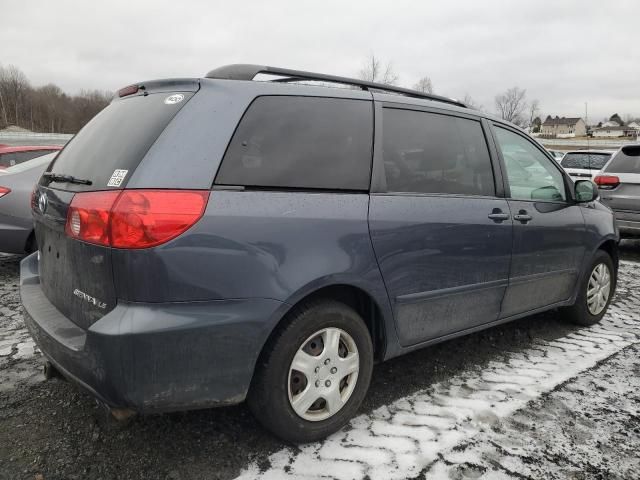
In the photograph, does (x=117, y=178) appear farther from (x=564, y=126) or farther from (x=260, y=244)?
(x=564, y=126)

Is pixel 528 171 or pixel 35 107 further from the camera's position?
pixel 35 107

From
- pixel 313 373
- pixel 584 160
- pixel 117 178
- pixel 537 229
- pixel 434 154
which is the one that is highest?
pixel 584 160

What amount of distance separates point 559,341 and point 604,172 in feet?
15.3

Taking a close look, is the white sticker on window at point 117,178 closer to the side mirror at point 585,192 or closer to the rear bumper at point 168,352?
the rear bumper at point 168,352

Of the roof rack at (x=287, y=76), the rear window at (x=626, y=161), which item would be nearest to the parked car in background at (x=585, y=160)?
the rear window at (x=626, y=161)

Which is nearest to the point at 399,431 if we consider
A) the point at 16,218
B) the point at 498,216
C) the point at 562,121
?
the point at 498,216

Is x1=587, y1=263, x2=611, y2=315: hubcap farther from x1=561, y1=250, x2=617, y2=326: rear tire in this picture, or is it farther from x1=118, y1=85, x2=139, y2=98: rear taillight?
x1=118, y1=85, x2=139, y2=98: rear taillight

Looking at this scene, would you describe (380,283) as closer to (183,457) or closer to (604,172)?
(183,457)

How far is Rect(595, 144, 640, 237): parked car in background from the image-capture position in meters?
7.07

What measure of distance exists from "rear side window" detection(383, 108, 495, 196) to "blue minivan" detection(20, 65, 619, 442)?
1 cm

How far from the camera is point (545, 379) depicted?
3168mm

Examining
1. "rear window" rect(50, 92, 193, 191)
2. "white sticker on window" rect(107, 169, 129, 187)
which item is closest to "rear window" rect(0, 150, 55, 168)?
"rear window" rect(50, 92, 193, 191)

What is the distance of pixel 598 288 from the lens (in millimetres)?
4273

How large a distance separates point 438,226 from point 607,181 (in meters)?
5.92
